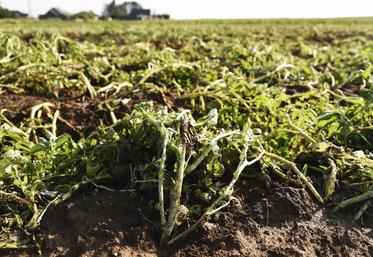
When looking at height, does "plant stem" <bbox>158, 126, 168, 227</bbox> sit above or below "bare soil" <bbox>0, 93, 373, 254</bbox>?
above

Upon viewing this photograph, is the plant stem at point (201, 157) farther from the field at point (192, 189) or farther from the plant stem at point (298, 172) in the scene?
the plant stem at point (298, 172)

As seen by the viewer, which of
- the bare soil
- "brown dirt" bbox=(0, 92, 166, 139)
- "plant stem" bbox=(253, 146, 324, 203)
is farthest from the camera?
"brown dirt" bbox=(0, 92, 166, 139)

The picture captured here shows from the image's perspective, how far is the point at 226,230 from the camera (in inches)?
74.9

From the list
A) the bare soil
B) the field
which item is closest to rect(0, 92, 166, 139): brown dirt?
the field

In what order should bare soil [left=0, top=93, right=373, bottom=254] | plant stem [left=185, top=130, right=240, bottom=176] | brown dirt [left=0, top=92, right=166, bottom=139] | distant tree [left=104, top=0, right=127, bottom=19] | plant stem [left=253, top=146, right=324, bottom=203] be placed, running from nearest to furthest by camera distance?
bare soil [left=0, top=93, right=373, bottom=254] → plant stem [left=185, top=130, right=240, bottom=176] → plant stem [left=253, top=146, right=324, bottom=203] → brown dirt [left=0, top=92, right=166, bottom=139] → distant tree [left=104, top=0, right=127, bottom=19]

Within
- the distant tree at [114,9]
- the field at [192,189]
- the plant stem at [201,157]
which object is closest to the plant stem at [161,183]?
the field at [192,189]

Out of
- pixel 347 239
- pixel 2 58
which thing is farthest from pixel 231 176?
pixel 2 58

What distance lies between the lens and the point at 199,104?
11.3ft

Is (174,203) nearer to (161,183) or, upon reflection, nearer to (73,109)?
(161,183)

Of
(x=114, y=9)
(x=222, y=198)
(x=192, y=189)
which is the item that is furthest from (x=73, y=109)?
(x=114, y=9)

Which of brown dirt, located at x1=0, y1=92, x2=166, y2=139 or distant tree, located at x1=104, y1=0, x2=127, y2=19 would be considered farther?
distant tree, located at x1=104, y1=0, x2=127, y2=19

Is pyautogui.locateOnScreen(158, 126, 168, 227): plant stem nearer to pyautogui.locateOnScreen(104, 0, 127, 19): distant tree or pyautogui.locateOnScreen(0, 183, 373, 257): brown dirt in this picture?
pyautogui.locateOnScreen(0, 183, 373, 257): brown dirt

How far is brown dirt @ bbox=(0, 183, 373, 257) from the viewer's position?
5.88ft

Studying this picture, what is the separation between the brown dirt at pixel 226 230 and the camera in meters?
1.79
